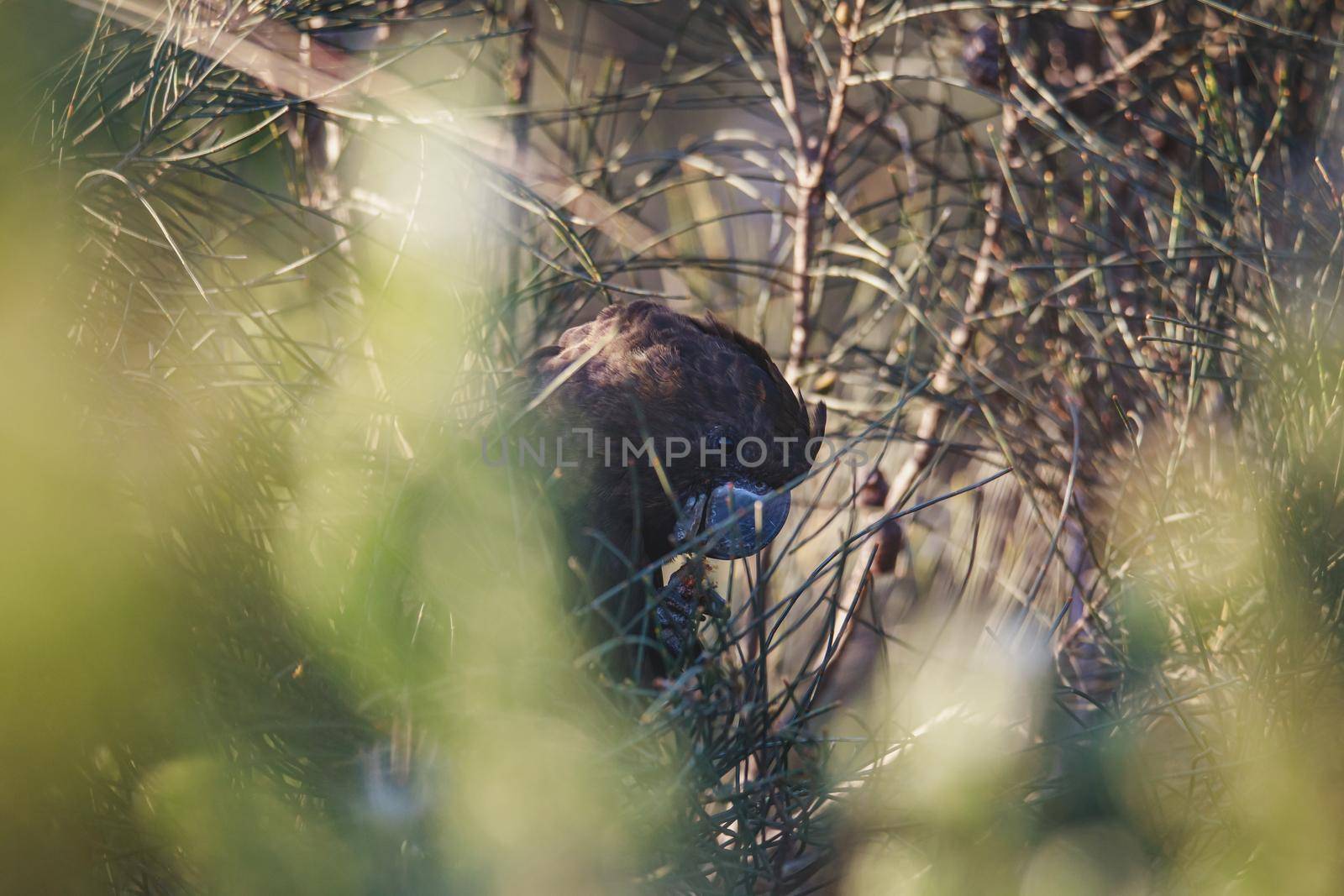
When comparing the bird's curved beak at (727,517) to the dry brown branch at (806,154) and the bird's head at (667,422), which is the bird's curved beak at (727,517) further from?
the dry brown branch at (806,154)

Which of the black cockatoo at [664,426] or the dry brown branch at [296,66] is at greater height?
the dry brown branch at [296,66]

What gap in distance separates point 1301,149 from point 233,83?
883 mm

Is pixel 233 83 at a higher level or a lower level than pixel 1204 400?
higher

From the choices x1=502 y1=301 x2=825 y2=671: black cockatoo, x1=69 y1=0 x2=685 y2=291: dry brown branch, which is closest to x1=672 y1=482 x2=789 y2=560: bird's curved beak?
x1=502 y1=301 x2=825 y2=671: black cockatoo

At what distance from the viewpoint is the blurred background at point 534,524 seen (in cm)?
48

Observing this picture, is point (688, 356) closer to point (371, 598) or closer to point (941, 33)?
point (371, 598)

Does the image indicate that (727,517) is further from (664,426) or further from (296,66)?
(296,66)

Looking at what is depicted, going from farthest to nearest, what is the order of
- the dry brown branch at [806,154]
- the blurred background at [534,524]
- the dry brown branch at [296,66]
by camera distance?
1. the dry brown branch at [806,154]
2. the dry brown branch at [296,66]
3. the blurred background at [534,524]

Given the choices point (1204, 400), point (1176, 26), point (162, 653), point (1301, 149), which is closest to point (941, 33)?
point (1176, 26)

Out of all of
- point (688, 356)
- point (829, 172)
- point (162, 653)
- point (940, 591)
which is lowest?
point (940, 591)

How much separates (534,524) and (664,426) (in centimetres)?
27

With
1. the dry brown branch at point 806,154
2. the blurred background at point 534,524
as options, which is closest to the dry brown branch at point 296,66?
the blurred background at point 534,524

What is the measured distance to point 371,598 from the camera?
0.51 metres

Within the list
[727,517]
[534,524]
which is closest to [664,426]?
[727,517]
